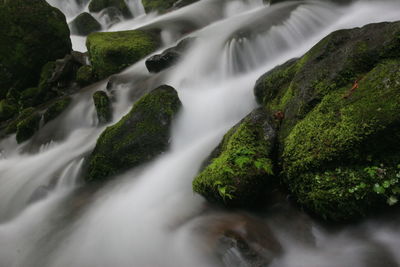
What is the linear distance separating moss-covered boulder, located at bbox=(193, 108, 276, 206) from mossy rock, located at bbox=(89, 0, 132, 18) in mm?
19151

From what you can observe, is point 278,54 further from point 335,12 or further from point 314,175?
point 314,175

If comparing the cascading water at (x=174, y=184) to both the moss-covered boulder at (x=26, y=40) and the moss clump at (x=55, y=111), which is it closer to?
the moss clump at (x=55, y=111)

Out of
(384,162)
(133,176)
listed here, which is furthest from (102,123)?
(384,162)

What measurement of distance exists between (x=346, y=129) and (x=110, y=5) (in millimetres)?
22296

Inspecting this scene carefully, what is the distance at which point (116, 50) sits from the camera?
38.3ft

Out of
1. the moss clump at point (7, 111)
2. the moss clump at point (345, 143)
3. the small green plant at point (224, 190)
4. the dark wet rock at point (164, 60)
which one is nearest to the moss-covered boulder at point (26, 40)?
the moss clump at point (7, 111)

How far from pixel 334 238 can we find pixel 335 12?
26.1 ft

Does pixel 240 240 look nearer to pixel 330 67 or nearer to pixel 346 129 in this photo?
pixel 346 129

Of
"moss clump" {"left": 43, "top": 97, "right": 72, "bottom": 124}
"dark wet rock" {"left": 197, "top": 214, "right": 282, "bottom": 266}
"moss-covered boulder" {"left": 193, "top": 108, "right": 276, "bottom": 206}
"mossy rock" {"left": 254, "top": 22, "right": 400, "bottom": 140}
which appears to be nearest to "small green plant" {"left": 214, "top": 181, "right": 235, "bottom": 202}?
"moss-covered boulder" {"left": 193, "top": 108, "right": 276, "bottom": 206}

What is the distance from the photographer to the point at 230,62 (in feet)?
27.9

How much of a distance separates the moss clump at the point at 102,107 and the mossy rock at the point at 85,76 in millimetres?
3687

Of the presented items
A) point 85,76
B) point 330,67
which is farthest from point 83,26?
point 330,67

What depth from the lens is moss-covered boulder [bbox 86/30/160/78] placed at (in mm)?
11578

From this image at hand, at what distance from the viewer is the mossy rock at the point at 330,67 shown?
427 centimetres
